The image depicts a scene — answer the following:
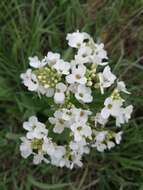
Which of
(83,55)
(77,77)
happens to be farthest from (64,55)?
(77,77)

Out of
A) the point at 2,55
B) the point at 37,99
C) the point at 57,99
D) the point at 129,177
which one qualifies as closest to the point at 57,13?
the point at 2,55

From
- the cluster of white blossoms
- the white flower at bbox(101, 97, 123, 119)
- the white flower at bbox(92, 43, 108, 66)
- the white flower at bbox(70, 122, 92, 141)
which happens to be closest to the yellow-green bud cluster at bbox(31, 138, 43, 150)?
the cluster of white blossoms

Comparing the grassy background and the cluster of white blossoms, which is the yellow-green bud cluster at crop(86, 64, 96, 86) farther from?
the grassy background

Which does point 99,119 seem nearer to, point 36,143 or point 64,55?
point 36,143

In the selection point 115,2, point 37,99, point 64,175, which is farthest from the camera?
point 115,2

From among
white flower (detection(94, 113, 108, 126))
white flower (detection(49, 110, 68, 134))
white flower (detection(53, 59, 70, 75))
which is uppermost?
white flower (detection(53, 59, 70, 75))

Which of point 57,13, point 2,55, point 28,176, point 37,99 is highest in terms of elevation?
point 57,13

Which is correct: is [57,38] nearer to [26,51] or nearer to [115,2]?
[26,51]

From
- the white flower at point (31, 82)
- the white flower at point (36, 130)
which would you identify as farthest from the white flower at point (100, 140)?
the white flower at point (31, 82)
